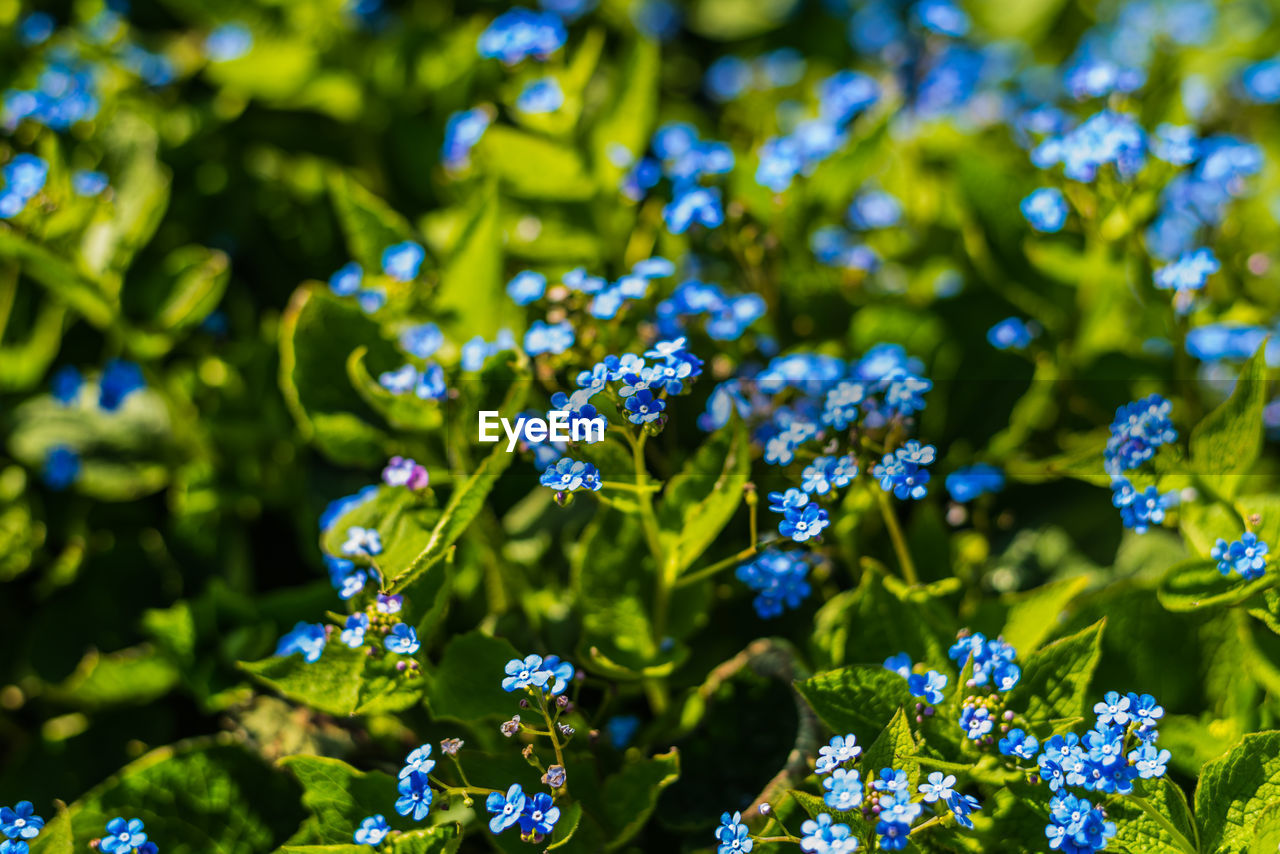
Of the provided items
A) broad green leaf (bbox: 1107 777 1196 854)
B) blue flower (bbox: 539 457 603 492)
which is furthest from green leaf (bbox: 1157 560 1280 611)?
blue flower (bbox: 539 457 603 492)

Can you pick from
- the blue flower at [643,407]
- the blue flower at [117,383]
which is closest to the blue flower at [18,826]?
the blue flower at [643,407]

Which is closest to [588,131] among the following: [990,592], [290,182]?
[290,182]

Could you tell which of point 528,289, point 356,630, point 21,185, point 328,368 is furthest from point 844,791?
point 21,185

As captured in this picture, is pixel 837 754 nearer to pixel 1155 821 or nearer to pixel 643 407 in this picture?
pixel 1155 821

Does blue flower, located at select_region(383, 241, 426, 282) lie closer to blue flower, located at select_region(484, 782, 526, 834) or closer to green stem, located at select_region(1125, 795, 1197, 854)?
blue flower, located at select_region(484, 782, 526, 834)

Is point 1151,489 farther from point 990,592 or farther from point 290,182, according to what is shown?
point 290,182

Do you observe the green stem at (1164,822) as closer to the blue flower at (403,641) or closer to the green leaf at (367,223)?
the blue flower at (403,641)

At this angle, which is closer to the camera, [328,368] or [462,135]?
[328,368]
